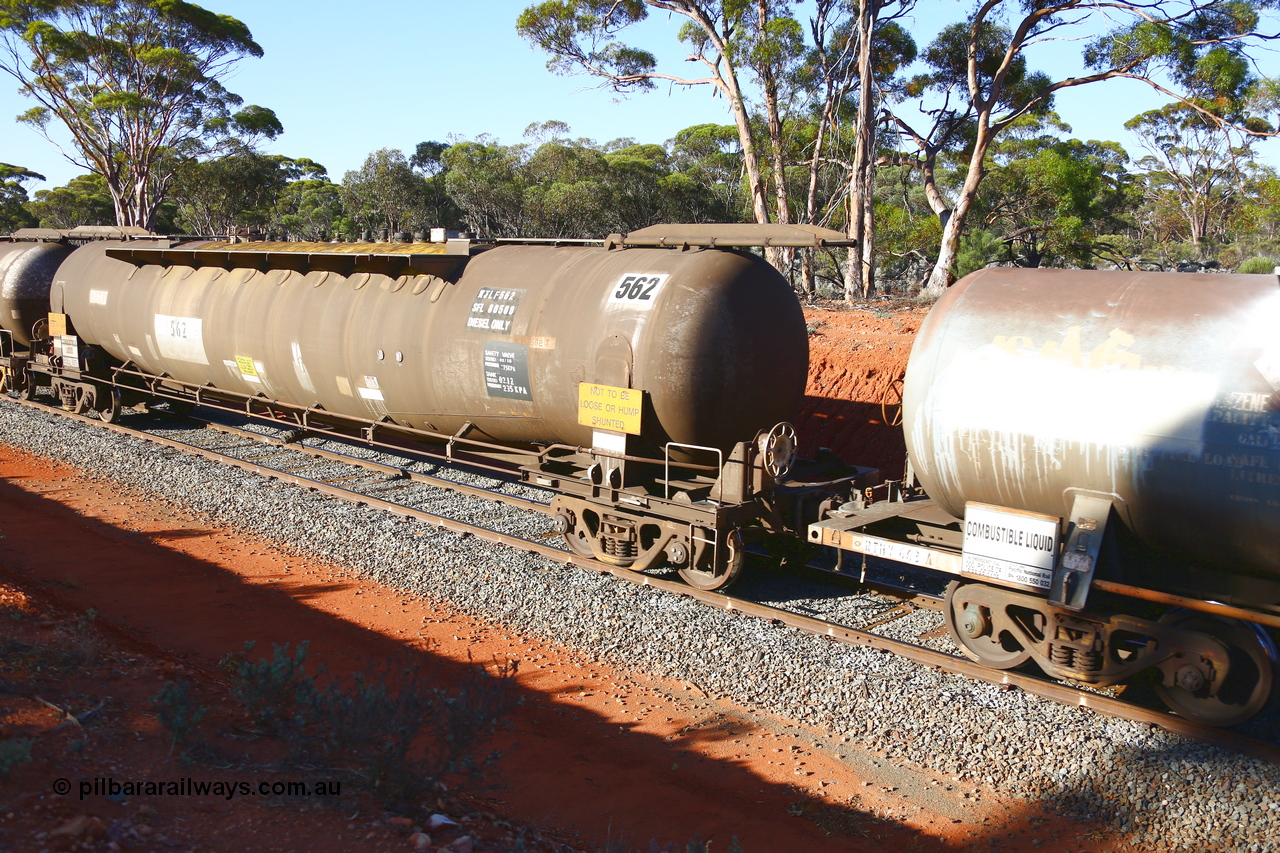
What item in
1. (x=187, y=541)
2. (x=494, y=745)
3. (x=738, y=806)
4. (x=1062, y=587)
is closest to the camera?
(x=738, y=806)

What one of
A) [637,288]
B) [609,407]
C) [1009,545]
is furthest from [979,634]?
[637,288]

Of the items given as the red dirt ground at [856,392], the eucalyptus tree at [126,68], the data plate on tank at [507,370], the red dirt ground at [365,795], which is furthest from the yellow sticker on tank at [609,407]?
the eucalyptus tree at [126,68]

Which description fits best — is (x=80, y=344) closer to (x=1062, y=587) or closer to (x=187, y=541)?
(x=187, y=541)

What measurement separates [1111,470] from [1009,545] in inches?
40.4

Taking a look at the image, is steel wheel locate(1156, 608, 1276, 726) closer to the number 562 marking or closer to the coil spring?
the coil spring

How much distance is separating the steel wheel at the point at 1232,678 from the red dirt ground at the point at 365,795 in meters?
1.83

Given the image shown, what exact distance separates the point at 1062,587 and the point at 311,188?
76112 millimetres

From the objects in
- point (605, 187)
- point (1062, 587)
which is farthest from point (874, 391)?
point (605, 187)

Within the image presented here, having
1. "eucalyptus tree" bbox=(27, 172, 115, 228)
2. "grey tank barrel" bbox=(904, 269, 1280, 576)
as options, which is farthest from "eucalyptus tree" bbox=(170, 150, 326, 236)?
"grey tank barrel" bbox=(904, 269, 1280, 576)

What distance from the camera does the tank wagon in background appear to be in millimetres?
6441

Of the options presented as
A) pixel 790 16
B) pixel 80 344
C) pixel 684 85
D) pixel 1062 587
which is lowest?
pixel 1062 587

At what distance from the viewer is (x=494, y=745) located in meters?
6.43

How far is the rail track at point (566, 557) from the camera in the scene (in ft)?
22.1

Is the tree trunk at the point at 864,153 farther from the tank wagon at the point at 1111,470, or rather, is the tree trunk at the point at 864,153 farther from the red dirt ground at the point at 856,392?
the tank wagon at the point at 1111,470
